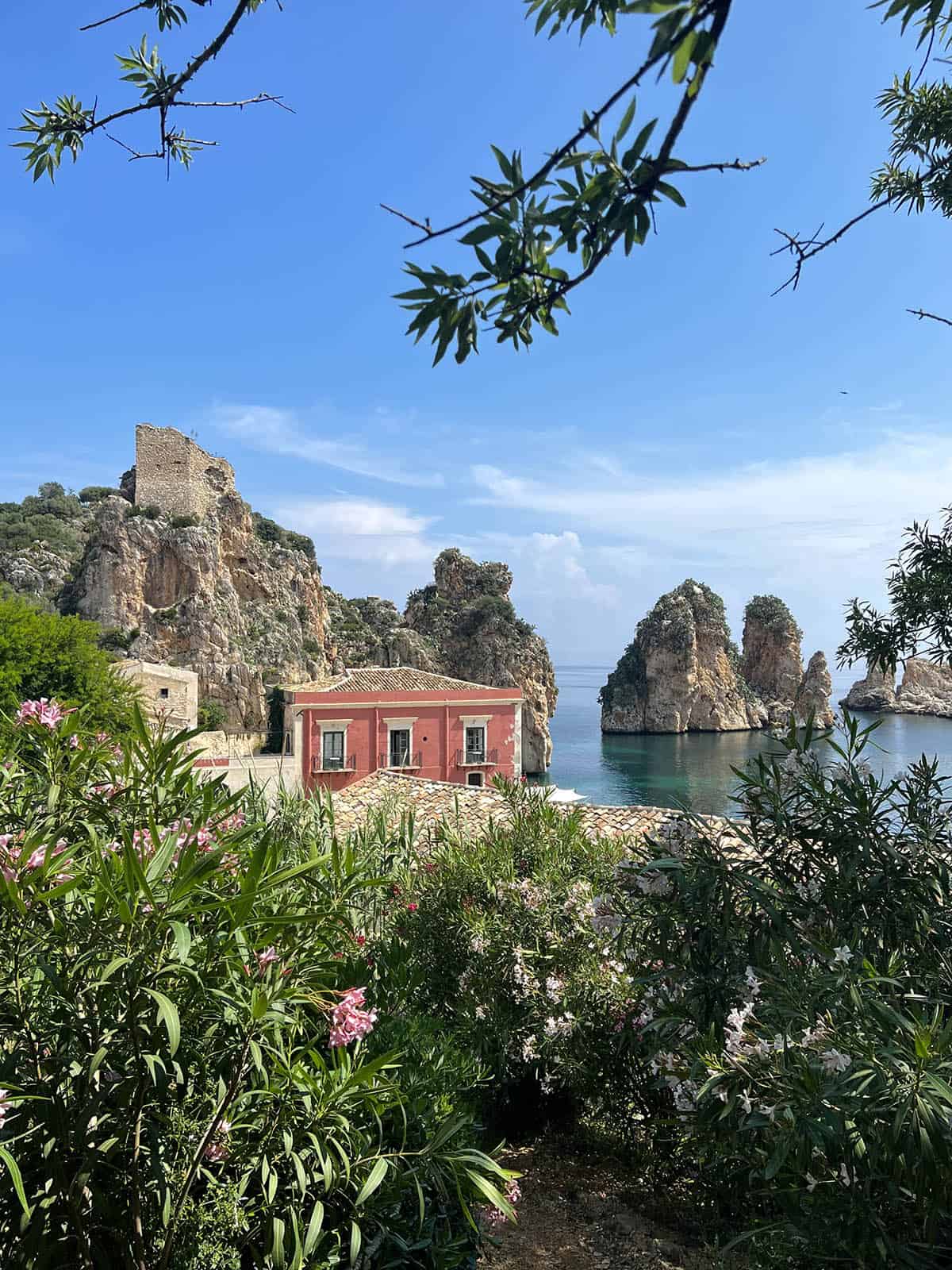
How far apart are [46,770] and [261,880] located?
0.83 m

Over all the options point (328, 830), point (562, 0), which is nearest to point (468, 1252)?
point (562, 0)

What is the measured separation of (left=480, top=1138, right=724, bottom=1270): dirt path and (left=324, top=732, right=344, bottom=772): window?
1500 cm

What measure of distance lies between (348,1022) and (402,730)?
58.4ft

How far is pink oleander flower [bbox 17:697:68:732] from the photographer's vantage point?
235cm

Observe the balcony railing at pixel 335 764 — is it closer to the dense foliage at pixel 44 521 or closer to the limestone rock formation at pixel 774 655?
the dense foliage at pixel 44 521

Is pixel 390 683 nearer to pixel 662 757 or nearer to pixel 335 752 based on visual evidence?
pixel 335 752

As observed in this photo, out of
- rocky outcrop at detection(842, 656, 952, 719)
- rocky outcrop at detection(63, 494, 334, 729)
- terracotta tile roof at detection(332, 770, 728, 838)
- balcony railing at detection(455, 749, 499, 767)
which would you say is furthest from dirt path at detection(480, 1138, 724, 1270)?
rocky outcrop at detection(842, 656, 952, 719)

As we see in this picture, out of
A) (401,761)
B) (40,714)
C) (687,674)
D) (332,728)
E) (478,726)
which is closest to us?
(40,714)

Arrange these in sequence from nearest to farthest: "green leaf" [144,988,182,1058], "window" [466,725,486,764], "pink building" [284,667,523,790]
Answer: "green leaf" [144,988,182,1058] < "pink building" [284,667,523,790] < "window" [466,725,486,764]

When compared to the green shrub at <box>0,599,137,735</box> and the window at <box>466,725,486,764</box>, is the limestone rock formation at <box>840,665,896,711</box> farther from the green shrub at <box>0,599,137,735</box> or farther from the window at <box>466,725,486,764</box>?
the green shrub at <box>0,599,137,735</box>

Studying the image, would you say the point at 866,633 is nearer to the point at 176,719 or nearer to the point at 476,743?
the point at 476,743

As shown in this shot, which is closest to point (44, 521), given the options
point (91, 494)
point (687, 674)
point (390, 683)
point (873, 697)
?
point (91, 494)

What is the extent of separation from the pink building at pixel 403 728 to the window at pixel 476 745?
2 centimetres

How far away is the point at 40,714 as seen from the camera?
7.83 ft
